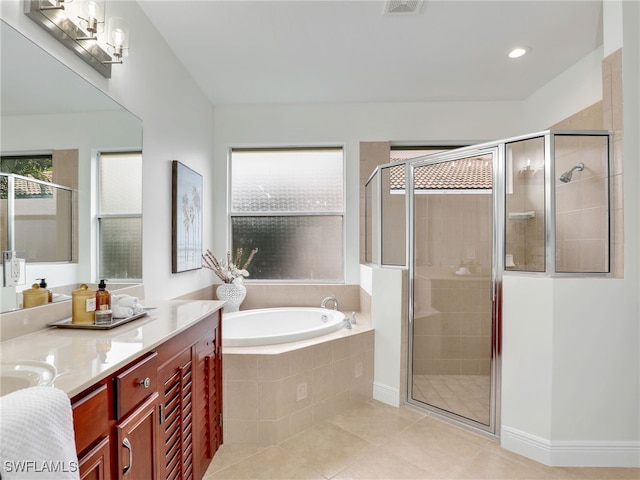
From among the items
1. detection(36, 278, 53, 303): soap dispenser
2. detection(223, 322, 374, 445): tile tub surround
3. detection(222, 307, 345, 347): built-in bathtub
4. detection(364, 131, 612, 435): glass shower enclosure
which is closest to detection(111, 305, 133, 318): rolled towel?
detection(36, 278, 53, 303): soap dispenser

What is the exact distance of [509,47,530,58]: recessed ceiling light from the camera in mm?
2495

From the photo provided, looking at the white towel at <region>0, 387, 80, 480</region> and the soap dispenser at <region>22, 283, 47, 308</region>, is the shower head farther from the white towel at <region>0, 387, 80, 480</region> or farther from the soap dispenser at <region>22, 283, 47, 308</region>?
the soap dispenser at <region>22, 283, 47, 308</region>

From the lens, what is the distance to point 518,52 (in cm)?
253

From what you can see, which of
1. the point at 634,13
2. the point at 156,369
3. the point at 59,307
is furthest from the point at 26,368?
the point at 634,13

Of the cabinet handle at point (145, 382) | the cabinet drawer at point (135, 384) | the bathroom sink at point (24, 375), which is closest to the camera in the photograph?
the bathroom sink at point (24, 375)

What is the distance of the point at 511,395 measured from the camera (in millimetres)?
2062

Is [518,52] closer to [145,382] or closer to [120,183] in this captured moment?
[120,183]

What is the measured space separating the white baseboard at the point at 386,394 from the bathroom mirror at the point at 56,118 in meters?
2.06

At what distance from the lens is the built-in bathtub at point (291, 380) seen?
6.79 feet

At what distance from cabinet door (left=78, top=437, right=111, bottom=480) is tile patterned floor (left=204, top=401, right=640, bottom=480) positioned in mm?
1048

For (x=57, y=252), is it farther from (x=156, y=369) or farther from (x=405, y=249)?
(x=405, y=249)

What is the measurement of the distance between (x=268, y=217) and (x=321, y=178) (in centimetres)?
67

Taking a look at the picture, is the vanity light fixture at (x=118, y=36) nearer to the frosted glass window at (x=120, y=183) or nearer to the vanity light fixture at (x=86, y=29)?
the vanity light fixture at (x=86, y=29)

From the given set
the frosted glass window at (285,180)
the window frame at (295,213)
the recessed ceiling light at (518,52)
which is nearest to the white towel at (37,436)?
the window frame at (295,213)
